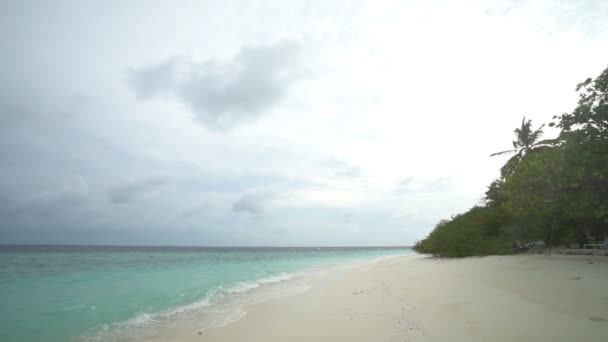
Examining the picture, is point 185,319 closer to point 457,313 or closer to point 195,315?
→ point 195,315

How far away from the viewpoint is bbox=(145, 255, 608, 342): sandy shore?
17.6 ft

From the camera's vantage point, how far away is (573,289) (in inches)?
285

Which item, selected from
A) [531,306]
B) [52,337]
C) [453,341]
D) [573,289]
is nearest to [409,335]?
[453,341]

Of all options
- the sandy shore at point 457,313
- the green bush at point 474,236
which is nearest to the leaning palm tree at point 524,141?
the green bush at point 474,236

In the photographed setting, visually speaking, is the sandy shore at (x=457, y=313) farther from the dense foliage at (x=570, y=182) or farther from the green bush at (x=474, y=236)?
the green bush at (x=474, y=236)

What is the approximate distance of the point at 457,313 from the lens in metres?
6.81

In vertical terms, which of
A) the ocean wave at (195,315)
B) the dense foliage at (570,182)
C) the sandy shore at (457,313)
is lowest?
the ocean wave at (195,315)

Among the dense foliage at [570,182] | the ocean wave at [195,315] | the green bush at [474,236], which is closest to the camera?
the ocean wave at [195,315]

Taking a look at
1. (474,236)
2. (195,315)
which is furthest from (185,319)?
(474,236)

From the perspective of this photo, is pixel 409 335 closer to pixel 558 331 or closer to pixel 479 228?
pixel 558 331

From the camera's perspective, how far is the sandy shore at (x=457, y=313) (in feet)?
17.6

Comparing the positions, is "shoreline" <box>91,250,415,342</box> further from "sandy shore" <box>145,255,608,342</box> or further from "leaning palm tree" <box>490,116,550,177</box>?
"leaning palm tree" <box>490,116,550,177</box>

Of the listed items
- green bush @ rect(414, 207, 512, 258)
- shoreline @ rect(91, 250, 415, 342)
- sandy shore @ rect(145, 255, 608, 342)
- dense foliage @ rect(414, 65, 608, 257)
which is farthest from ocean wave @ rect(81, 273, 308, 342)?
green bush @ rect(414, 207, 512, 258)

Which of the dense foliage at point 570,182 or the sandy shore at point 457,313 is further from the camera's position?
the dense foliage at point 570,182
